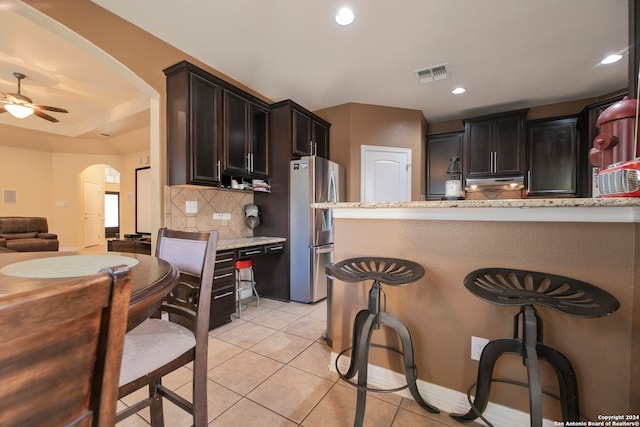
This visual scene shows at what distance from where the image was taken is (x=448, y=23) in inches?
89.0

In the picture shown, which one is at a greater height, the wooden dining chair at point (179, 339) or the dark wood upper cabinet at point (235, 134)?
the dark wood upper cabinet at point (235, 134)

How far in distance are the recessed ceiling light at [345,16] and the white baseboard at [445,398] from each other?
8.75 ft

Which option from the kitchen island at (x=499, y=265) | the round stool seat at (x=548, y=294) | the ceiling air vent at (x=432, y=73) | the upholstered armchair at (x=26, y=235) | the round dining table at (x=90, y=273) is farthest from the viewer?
the upholstered armchair at (x=26, y=235)

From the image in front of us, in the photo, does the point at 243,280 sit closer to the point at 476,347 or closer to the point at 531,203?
the point at 476,347

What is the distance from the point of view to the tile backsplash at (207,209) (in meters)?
2.63

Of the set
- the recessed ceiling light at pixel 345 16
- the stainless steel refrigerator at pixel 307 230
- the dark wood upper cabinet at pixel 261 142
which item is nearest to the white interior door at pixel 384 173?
the stainless steel refrigerator at pixel 307 230

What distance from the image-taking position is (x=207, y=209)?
3.01m

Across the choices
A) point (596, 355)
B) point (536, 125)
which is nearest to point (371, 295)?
point (596, 355)

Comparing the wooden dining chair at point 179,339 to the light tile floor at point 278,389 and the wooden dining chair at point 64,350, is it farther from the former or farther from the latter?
the wooden dining chair at point 64,350

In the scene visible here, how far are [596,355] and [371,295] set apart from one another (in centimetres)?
103

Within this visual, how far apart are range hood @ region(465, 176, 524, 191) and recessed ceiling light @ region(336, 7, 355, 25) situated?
2.95 meters

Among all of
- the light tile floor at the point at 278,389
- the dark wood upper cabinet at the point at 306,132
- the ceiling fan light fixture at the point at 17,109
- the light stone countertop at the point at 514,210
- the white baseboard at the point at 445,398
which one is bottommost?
the light tile floor at the point at 278,389

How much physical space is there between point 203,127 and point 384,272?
7.25 ft

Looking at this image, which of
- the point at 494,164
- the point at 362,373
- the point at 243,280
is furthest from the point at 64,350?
the point at 494,164
